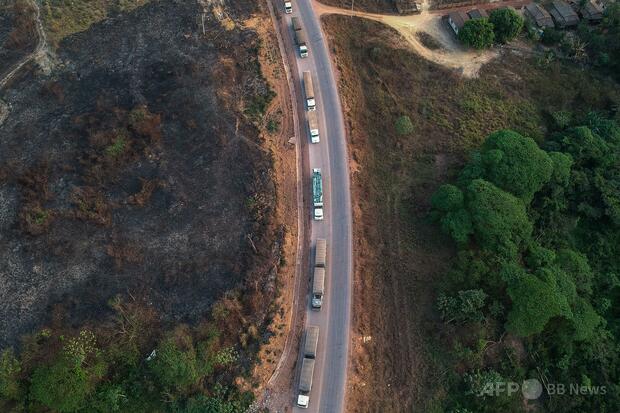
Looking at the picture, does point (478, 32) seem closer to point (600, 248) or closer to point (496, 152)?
point (496, 152)

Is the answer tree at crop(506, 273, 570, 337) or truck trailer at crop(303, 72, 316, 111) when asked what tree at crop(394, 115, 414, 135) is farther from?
tree at crop(506, 273, 570, 337)

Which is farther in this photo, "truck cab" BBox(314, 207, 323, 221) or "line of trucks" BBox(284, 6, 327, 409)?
"truck cab" BBox(314, 207, 323, 221)

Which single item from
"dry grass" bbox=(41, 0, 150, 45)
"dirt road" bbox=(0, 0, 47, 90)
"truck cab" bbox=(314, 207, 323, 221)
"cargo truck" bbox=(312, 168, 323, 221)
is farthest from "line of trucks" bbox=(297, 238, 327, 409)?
"dry grass" bbox=(41, 0, 150, 45)

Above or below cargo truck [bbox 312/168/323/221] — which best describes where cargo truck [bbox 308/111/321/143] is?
above

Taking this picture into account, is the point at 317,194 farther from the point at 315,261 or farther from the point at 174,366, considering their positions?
the point at 174,366

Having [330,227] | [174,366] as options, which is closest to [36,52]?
[330,227]

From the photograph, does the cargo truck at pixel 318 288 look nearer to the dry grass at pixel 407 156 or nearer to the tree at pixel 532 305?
the dry grass at pixel 407 156

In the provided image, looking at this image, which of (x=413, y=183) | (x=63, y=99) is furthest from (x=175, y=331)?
(x=63, y=99)
